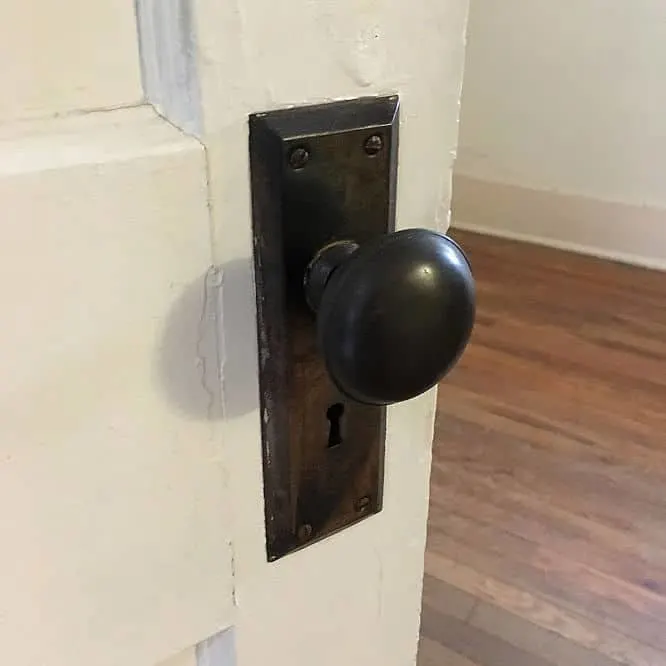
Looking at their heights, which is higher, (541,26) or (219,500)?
(219,500)

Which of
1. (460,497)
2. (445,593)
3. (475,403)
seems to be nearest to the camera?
(445,593)

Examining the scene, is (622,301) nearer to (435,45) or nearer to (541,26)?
(541,26)

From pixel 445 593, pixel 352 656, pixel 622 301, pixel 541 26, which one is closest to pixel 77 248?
pixel 352 656

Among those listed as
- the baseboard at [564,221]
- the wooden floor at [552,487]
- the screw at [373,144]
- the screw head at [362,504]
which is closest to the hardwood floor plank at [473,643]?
the wooden floor at [552,487]

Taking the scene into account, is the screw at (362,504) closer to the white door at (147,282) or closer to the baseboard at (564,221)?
the white door at (147,282)

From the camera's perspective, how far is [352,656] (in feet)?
1.15

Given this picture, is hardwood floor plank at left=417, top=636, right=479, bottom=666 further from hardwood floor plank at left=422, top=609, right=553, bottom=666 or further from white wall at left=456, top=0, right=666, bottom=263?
white wall at left=456, top=0, right=666, bottom=263

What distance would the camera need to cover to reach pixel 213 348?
0.26 metres

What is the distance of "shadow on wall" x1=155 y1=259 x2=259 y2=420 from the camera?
0.81 ft

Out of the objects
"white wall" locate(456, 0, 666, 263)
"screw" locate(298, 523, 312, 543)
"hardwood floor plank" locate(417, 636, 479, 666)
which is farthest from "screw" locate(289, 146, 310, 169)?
"white wall" locate(456, 0, 666, 263)

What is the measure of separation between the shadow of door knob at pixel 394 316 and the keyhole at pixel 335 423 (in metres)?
0.05

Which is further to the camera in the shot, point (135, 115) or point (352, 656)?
point (352, 656)

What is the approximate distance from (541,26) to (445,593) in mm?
1594

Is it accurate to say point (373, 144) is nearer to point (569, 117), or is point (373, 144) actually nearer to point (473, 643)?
point (473, 643)
